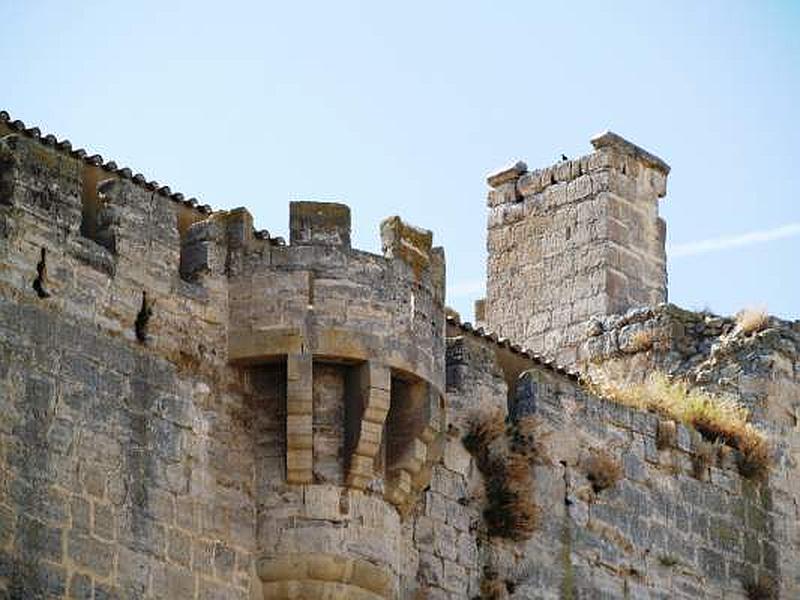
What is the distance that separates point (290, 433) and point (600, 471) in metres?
4.19

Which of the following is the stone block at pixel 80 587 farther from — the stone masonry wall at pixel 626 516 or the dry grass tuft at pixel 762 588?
the dry grass tuft at pixel 762 588

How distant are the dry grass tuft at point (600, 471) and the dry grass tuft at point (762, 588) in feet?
6.13

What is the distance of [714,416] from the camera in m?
26.8

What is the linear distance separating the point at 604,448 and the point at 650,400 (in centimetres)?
122

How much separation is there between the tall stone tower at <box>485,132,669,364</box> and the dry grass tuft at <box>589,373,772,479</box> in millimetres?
2133

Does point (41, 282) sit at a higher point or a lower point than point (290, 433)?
higher

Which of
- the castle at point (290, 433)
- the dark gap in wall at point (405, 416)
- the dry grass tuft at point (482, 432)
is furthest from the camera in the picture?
the dry grass tuft at point (482, 432)

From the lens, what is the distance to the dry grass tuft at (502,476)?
2405 centimetres

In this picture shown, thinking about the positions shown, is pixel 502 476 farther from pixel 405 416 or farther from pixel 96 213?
pixel 96 213

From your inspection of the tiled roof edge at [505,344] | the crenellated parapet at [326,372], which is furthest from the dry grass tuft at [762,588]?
the crenellated parapet at [326,372]

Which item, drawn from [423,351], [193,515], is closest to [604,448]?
[423,351]

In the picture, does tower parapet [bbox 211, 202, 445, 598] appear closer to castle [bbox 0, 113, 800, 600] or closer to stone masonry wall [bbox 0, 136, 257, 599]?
castle [bbox 0, 113, 800, 600]

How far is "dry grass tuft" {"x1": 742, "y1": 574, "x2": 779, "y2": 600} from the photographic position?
26.3 meters

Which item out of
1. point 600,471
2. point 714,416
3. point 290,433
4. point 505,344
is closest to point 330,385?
point 290,433
